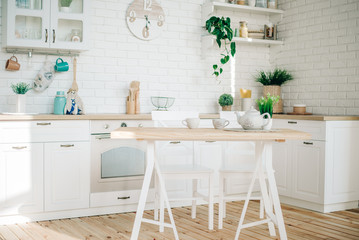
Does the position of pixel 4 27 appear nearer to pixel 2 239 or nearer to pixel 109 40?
pixel 109 40

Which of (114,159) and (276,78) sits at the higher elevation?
(276,78)

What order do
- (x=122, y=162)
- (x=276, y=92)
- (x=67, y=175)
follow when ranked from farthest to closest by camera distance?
(x=276, y=92), (x=122, y=162), (x=67, y=175)

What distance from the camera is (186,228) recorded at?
3.56 metres

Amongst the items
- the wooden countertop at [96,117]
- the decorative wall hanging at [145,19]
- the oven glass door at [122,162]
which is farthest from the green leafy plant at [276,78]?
the oven glass door at [122,162]

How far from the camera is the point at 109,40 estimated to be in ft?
14.8

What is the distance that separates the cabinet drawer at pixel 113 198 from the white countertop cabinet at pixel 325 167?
163 centimetres

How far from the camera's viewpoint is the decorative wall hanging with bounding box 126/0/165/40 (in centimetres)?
459

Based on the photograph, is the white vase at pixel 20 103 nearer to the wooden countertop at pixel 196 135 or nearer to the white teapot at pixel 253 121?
the wooden countertop at pixel 196 135

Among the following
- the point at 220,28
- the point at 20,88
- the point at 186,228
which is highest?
the point at 220,28

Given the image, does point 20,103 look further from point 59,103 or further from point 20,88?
point 59,103

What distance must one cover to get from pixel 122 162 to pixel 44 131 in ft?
2.51

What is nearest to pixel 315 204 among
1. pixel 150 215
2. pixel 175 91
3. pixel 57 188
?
pixel 150 215

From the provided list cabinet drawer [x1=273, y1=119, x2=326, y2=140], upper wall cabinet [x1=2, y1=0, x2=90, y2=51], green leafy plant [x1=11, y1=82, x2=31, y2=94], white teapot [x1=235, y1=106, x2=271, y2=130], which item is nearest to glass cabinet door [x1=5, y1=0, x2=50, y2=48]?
upper wall cabinet [x1=2, y1=0, x2=90, y2=51]

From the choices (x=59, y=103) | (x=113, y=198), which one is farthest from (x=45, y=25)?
(x=113, y=198)
